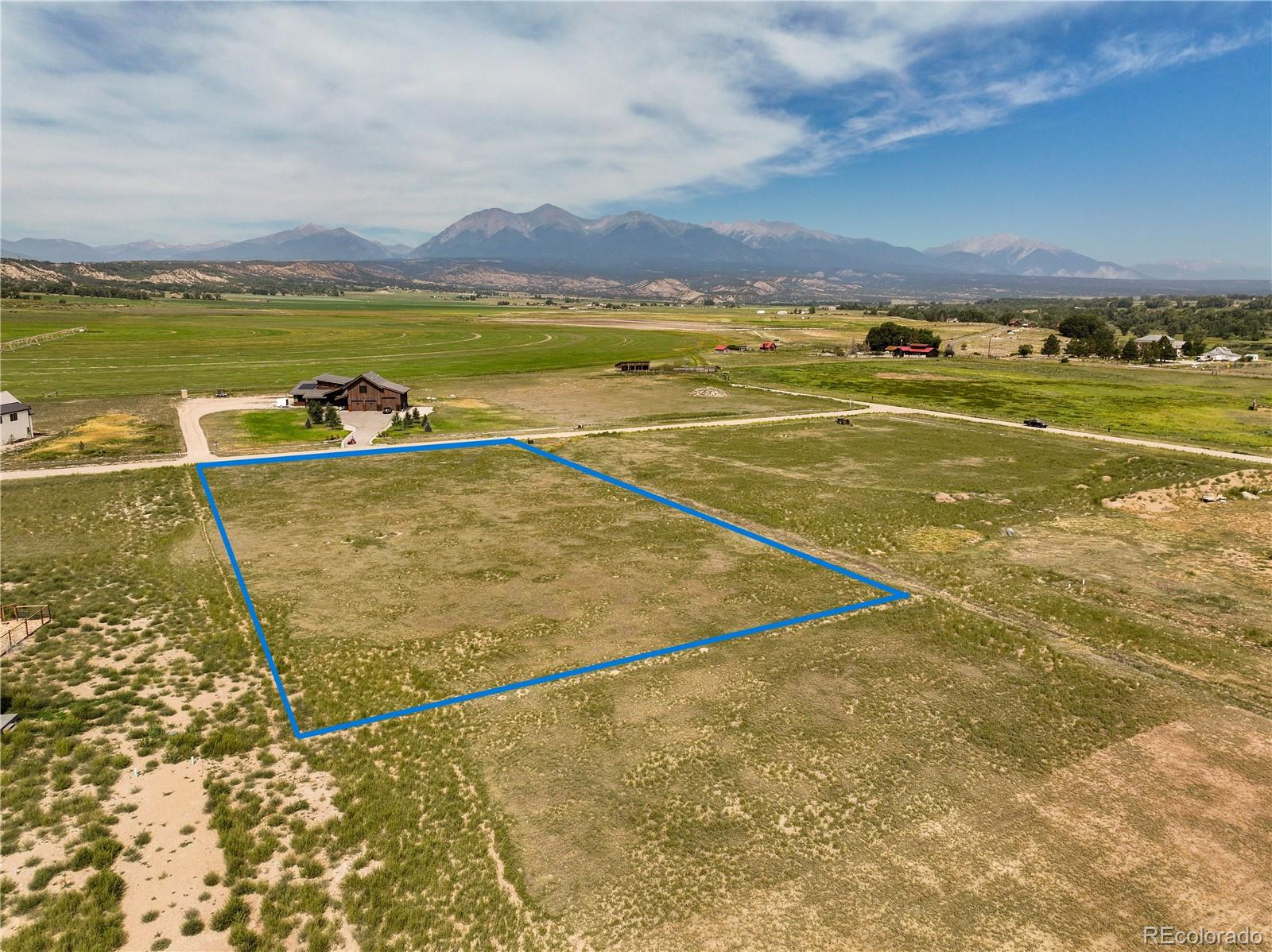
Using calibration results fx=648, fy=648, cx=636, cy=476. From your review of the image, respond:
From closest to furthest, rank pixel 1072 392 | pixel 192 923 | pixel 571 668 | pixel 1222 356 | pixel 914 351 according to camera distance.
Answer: pixel 192 923, pixel 571 668, pixel 1072 392, pixel 1222 356, pixel 914 351

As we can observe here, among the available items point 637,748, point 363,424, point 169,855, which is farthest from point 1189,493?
point 363,424

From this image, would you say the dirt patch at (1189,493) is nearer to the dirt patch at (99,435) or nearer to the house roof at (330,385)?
the house roof at (330,385)

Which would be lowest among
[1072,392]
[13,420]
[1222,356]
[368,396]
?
[13,420]

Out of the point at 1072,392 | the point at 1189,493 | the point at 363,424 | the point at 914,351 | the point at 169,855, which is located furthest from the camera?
the point at 914,351

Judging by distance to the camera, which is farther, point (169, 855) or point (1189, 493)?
point (1189, 493)

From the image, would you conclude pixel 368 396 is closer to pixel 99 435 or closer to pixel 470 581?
pixel 99 435

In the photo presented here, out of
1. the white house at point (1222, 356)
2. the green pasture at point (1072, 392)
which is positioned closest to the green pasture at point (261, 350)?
the green pasture at point (1072, 392)

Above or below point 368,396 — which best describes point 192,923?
below

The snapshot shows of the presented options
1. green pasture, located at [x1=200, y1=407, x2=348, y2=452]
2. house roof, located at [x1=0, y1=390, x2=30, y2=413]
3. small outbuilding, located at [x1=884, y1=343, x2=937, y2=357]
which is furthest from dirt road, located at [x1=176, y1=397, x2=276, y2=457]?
small outbuilding, located at [x1=884, y1=343, x2=937, y2=357]
